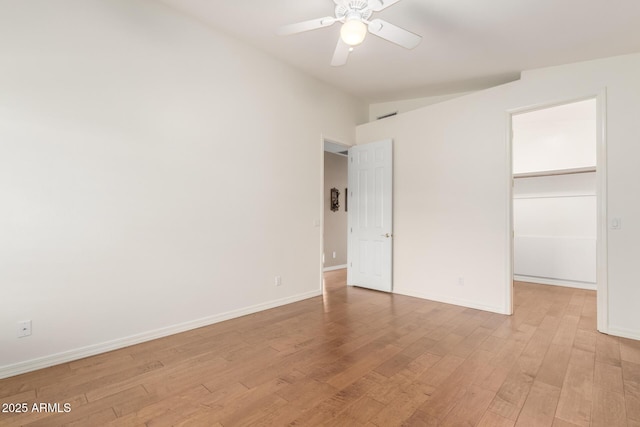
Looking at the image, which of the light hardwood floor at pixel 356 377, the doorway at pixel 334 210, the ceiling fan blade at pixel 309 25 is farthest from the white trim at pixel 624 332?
the doorway at pixel 334 210

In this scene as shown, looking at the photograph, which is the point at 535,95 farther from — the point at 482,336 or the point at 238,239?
the point at 238,239

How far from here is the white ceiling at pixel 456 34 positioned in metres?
2.53

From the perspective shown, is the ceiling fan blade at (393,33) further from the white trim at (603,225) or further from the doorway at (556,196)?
the doorway at (556,196)

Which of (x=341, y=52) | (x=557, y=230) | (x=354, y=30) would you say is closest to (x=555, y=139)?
(x=557, y=230)

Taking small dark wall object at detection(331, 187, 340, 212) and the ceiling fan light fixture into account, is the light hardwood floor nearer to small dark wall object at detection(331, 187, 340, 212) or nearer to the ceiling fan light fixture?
the ceiling fan light fixture

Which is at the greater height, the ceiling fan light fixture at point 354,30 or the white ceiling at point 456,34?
the white ceiling at point 456,34

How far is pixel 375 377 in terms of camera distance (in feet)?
7.12

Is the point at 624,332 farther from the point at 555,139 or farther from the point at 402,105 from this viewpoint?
the point at 402,105

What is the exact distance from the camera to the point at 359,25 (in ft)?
6.63

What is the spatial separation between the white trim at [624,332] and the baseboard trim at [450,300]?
898 millimetres

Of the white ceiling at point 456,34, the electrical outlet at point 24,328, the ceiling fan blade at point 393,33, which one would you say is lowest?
the electrical outlet at point 24,328

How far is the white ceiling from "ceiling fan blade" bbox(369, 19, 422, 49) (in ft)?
1.76

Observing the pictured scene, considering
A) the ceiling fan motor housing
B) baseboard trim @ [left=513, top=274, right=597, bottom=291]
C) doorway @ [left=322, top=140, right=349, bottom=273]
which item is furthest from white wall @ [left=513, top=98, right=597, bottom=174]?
the ceiling fan motor housing

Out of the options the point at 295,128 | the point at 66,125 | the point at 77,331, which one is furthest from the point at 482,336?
the point at 66,125
